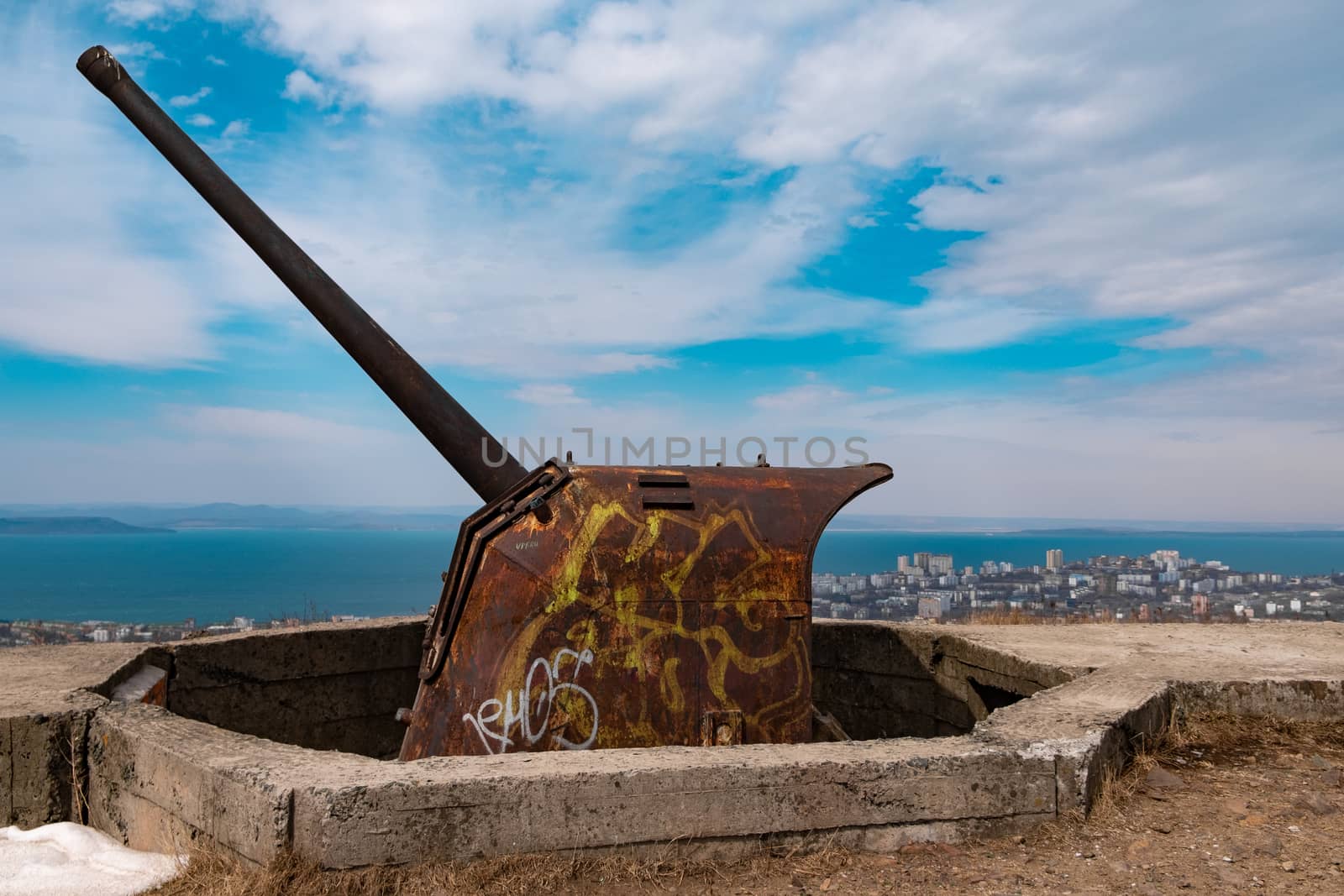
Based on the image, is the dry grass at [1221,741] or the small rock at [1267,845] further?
the dry grass at [1221,741]

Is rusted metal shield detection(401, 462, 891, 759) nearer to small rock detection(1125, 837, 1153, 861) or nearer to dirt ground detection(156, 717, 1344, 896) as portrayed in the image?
dirt ground detection(156, 717, 1344, 896)

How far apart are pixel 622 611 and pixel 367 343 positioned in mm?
2076

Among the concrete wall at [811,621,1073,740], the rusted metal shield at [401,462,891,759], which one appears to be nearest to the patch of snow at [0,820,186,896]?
the rusted metal shield at [401,462,891,759]

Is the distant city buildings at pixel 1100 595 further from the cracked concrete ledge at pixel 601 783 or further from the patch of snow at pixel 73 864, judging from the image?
the patch of snow at pixel 73 864

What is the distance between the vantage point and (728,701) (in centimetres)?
409

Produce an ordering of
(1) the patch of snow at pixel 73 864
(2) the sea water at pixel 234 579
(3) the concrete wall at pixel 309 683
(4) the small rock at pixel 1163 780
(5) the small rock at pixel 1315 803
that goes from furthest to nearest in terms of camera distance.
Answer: (2) the sea water at pixel 234 579 → (3) the concrete wall at pixel 309 683 → (4) the small rock at pixel 1163 780 → (5) the small rock at pixel 1315 803 → (1) the patch of snow at pixel 73 864

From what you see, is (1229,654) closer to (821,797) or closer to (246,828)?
(821,797)

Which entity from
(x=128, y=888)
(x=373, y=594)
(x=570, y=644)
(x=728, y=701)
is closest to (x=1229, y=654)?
(x=728, y=701)

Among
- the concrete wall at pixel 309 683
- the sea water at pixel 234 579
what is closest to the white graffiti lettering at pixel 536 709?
the concrete wall at pixel 309 683

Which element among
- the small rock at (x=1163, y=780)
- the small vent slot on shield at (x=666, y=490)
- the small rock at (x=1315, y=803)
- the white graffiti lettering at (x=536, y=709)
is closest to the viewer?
the small rock at (x=1315, y=803)

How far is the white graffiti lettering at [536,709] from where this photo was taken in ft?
12.9

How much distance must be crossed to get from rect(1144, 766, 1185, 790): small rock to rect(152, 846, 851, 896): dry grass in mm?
1521

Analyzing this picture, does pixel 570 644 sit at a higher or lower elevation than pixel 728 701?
higher

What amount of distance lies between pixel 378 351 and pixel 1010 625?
5692mm
